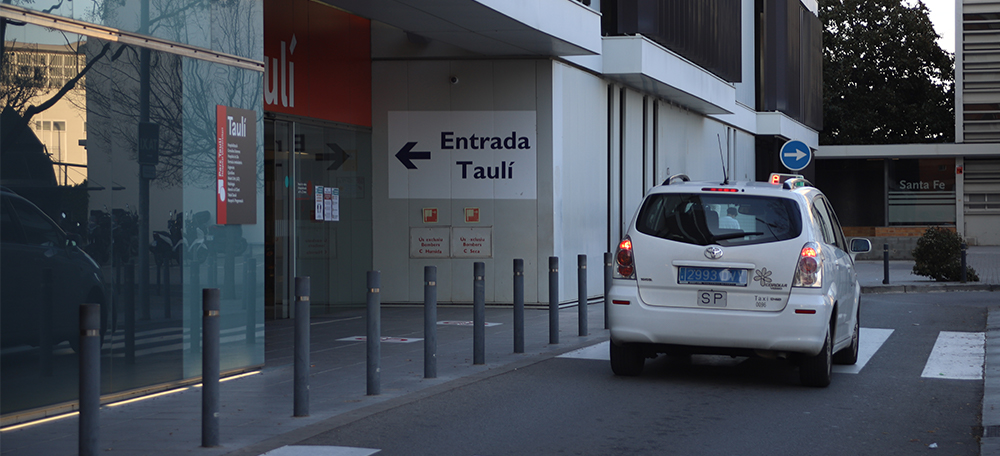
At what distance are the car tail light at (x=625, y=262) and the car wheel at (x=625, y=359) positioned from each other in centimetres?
61

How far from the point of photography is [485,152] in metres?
16.1

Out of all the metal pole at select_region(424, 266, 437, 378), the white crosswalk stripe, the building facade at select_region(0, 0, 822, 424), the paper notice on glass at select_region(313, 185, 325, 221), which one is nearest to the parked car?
the white crosswalk stripe

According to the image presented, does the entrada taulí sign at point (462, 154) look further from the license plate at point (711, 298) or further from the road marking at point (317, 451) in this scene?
the road marking at point (317, 451)

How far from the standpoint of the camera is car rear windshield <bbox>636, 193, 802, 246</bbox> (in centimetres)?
831

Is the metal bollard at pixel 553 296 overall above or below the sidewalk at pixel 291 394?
above

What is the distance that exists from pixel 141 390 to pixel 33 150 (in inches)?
78.4

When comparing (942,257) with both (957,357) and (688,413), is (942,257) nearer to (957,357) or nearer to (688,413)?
(957,357)

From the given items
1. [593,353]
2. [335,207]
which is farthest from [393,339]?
[335,207]

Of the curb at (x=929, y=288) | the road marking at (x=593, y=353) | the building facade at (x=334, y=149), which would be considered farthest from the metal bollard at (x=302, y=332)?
the curb at (x=929, y=288)

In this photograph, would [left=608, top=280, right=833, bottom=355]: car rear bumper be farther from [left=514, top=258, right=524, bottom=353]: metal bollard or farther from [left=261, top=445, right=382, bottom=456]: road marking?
[left=261, top=445, right=382, bottom=456]: road marking

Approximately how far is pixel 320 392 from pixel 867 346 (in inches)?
250

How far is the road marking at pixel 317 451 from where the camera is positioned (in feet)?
19.4

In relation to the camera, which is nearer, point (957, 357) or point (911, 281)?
point (957, 357)

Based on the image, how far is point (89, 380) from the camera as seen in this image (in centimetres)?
505
